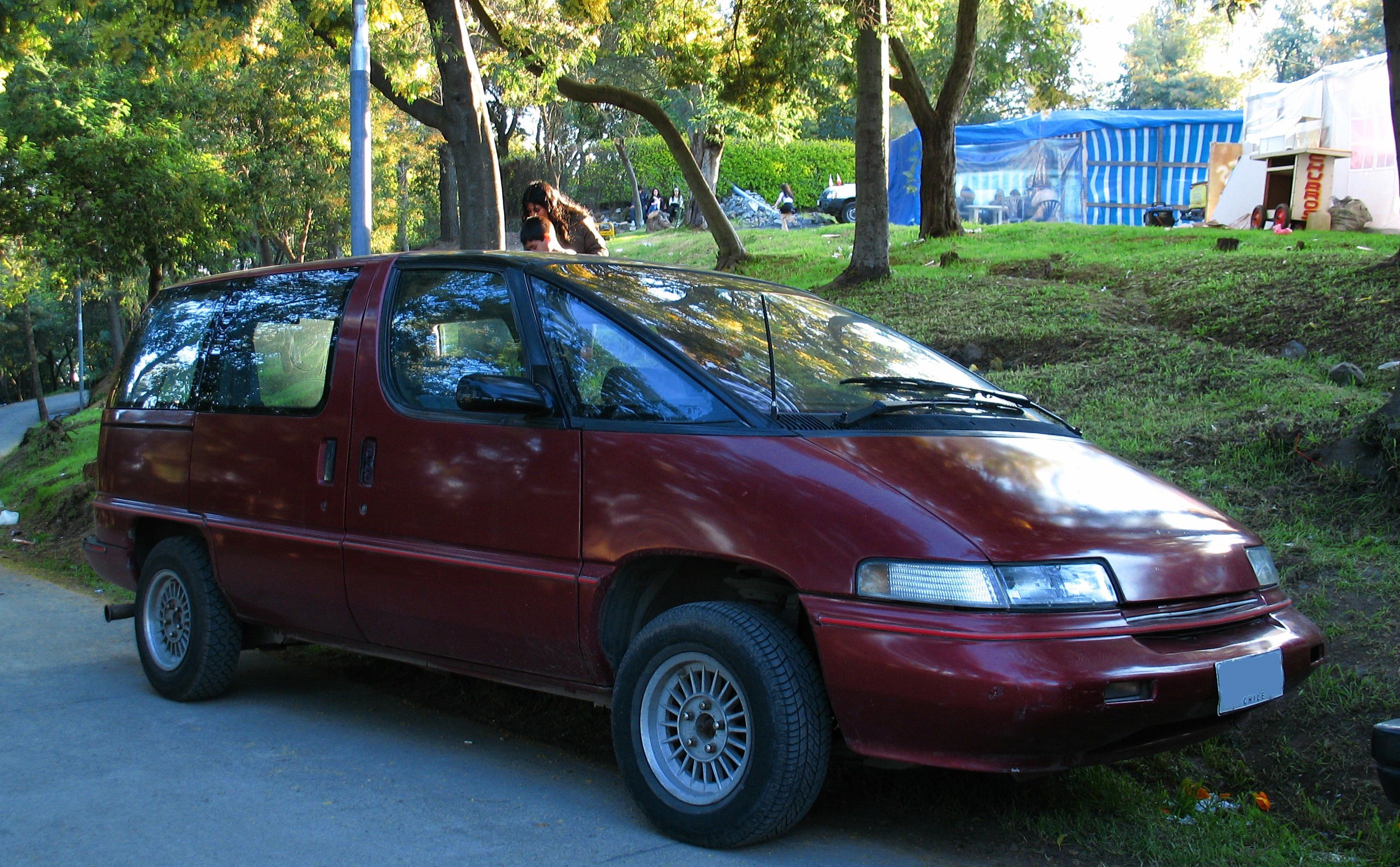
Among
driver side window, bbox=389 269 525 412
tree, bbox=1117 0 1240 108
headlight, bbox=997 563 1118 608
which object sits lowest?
headlight, bbox=997 563 1118 608

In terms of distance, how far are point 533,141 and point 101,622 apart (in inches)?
1263

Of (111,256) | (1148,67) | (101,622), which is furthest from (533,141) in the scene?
(1148,67)

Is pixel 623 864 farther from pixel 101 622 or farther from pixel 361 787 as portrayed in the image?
pixel 101 622

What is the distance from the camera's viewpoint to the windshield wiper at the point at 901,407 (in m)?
3.62

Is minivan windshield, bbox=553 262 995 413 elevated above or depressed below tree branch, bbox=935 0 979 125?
below

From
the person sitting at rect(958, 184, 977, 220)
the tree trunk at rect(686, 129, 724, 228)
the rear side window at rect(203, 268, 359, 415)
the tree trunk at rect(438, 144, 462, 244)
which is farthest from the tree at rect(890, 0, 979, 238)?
the rear side window at rect(203, 268, 359, 415)

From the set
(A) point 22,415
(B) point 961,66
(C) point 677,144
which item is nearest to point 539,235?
(C) point 677,144

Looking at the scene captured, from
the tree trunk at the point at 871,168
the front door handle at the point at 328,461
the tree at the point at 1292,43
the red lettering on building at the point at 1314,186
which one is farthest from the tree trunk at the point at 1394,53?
the tree at the point at 1292,43

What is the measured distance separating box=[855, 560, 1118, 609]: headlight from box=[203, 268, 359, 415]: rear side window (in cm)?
255

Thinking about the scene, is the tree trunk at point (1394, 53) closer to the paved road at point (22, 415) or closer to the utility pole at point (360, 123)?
the utility pole at point (360, 123)

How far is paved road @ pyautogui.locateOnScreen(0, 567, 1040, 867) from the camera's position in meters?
3.44

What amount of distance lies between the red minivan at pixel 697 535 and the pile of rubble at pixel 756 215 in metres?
24.6

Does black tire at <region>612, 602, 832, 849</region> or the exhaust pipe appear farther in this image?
the exhaust pipe

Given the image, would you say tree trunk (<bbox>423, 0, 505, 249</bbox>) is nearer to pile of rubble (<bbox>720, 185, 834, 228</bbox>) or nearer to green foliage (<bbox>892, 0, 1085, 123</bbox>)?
green foliage (<bbox>892, 0, 1085, 123</bbox>)
